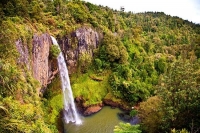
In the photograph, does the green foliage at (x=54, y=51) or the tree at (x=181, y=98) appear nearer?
the tree at (x=181, y=98)

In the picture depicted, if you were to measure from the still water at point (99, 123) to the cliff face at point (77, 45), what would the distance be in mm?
7388

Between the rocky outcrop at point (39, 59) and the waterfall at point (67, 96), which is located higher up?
the rocky outcrop at point (39, 59)

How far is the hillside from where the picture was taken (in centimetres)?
1483

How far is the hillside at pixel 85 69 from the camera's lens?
1483cm

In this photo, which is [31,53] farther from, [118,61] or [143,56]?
[143,56]

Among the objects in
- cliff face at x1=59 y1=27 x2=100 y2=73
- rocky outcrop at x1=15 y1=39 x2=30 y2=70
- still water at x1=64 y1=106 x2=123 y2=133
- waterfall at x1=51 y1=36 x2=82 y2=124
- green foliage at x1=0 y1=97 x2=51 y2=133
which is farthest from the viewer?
cliff face at x1=59 y1=27 x2=100 y2=73

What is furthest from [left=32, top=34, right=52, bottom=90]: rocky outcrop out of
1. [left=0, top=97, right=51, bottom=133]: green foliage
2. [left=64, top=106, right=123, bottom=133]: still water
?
[left=0, top=97, right=51, bottom=133]: green foliage

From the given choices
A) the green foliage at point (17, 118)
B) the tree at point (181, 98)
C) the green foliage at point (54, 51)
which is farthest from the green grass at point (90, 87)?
the green foliage at point (17, 118)

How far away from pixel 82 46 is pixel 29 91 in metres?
17.1

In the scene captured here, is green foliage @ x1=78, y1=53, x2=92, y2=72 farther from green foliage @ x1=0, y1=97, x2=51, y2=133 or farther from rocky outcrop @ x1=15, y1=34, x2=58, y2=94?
green foliage @ x1=0, y1=97, x2=51, y2=133

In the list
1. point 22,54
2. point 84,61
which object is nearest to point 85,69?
point 84,61

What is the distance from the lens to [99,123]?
26750 mm

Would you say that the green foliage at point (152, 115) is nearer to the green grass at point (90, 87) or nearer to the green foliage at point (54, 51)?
the green foliage at point (54, 51)

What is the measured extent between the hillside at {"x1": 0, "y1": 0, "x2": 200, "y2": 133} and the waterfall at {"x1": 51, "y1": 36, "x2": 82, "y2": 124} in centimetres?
87
